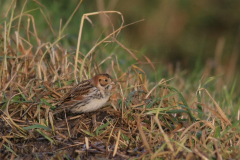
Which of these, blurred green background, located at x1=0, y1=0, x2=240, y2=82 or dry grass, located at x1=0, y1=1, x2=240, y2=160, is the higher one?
dry grass, located at x1=0, y1=1, x2=240, y2=160

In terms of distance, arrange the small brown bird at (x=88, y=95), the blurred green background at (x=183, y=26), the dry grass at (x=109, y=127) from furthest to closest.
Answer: the blurred green background at (x=183, y=26)
the small brown bird at (x=88, y=95)
the dry grass at (x=109, y=127)

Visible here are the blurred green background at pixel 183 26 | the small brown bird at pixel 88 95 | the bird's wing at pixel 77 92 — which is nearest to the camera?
the small brown bird at pixel 88 95

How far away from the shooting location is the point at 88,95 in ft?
14.2

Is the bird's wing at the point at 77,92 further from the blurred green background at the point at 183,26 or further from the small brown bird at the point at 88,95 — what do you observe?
the blurred green background at the point at 183,26

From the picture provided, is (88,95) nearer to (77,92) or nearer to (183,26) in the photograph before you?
(77,92)

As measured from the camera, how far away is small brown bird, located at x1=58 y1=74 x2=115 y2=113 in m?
4.21

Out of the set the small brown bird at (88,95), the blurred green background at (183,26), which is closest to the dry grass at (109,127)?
the small brown bird at (88,95)

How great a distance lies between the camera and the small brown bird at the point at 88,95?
421 cm

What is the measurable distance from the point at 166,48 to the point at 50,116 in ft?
25.9

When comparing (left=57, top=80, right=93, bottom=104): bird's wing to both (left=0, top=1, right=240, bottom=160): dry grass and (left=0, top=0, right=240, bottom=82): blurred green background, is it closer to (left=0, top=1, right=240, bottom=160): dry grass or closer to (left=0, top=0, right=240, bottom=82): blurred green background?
(left=0, top=1, right=240, bottom=160): dry grass

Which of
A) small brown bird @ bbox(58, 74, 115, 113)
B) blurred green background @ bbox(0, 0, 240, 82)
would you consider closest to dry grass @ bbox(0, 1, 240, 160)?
small brown bird @ bbox(58, 74, 115, 113)

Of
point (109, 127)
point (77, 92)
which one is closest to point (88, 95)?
point (77, 92)

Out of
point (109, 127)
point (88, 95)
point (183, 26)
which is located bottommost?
point (183, 26)

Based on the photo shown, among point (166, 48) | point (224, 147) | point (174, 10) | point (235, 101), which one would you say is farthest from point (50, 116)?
point (174, 10)
